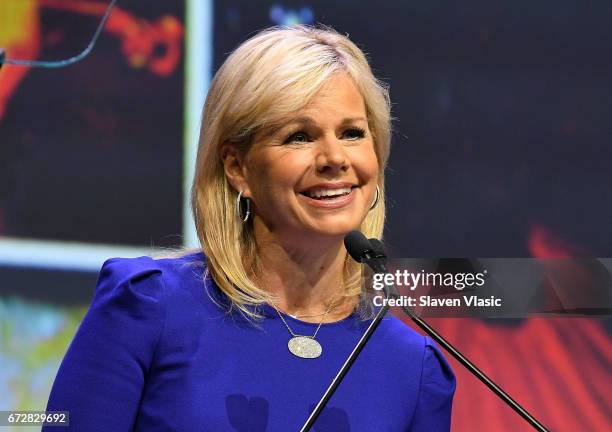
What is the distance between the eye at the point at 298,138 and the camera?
1.93m

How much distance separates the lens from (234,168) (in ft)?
6.66

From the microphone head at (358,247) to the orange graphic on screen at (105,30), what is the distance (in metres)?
1.25

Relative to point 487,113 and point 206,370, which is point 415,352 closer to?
point 206,370

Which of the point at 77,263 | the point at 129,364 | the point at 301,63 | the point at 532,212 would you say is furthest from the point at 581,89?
the point at 129,364

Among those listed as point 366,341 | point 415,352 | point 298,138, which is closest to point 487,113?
point 415,352

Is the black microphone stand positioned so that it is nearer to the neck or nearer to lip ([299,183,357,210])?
lip ([299,183,357,210])

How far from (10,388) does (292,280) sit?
1019 mm

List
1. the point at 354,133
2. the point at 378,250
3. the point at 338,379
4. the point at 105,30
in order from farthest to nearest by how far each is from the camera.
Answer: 1. the point at 105,30
2. the point at 354,133
3. the point at 378,250
4. the point at 338,379

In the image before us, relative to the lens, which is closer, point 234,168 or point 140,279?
point 140,279

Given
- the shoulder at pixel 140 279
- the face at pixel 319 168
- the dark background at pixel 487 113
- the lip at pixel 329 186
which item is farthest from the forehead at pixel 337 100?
the dark background at pixel 487 113

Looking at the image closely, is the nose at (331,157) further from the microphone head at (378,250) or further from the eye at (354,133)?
the microphone head at (378,250)

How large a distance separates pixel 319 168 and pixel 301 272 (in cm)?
24

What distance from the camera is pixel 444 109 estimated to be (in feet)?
9.57

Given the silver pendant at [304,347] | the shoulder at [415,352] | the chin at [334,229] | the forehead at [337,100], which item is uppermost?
the forehead at [337,100]
